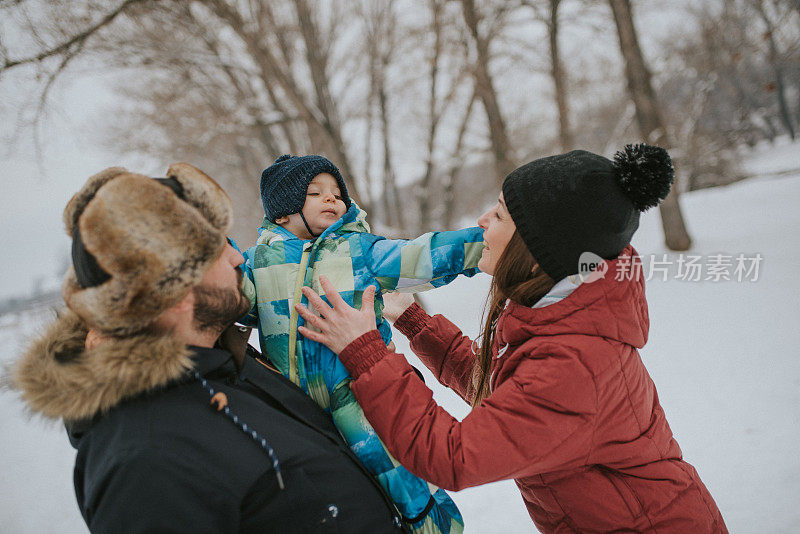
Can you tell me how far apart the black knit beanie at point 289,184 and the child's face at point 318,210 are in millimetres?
29

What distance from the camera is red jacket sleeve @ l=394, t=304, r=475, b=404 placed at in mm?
1825

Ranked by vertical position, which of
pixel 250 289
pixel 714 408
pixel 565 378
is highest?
pixel 250 289

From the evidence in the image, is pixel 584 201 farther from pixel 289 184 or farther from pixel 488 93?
pixel 488 93

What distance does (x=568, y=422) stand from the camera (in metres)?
1.13

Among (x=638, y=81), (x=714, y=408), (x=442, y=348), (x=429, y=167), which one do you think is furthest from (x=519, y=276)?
(x=429, y=167)

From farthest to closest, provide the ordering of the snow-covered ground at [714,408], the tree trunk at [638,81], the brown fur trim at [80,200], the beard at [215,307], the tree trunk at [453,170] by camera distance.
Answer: the tree trunk at [453,170], the tree trunk at [638,81], the snow-covered ground at [714,408], the beard at [215,307], the brown fur trim at [80,200]

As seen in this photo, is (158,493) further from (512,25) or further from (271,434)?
(512,25)

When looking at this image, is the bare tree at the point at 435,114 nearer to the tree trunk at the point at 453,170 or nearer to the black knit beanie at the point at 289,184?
the tree trunk at the point at 453,170

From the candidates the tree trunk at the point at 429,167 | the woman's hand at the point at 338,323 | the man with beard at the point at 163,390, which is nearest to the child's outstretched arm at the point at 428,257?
the woman's hand at the point at 338,323

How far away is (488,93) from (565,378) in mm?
6497

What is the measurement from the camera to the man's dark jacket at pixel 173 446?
88 cm

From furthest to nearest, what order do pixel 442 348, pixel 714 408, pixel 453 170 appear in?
pixel 453 170 → pixel 714 408 → pixel 442 348

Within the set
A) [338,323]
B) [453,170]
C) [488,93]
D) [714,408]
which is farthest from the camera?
[453,170]

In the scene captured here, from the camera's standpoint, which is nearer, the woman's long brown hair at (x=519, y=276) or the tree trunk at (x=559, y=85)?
the woman's long brown hair at (x=519, y=276)
